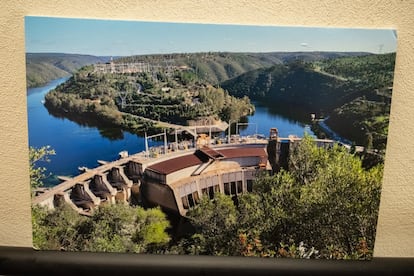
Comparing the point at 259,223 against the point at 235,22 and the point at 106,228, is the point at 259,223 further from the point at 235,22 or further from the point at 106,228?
the point at 235,22

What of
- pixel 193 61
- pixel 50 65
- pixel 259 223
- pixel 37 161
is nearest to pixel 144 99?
pixel 193 61

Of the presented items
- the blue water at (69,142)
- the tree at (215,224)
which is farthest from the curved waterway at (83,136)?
the tree at (215,224)

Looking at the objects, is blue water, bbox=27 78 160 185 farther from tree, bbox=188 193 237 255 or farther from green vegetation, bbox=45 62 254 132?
tree, bbox=188 193 237 255

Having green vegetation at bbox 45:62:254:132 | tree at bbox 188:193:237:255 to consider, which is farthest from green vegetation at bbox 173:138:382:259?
green vegetation at bbox 45:62:254:132

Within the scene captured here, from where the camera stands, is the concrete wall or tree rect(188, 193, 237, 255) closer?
the concrete wall

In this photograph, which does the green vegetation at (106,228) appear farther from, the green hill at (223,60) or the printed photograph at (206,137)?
the green hill at (223,60)

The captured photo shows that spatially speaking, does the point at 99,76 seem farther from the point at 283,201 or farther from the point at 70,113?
the point at 283,201

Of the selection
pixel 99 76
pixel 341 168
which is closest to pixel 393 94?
pixel 341 168
